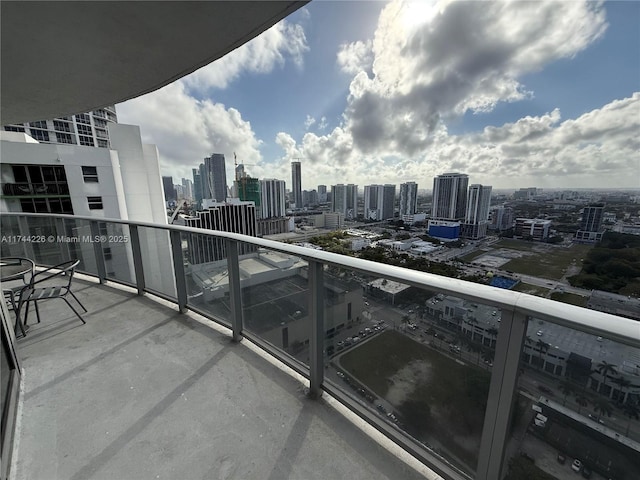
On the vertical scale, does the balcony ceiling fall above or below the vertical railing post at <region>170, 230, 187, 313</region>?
above

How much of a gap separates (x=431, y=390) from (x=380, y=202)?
170ft

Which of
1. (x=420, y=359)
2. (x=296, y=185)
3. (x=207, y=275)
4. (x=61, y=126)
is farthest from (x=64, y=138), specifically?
(x=420, y=359)

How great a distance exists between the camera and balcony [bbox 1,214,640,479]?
1050mm

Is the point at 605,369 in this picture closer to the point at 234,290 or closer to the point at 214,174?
the point at 234,290

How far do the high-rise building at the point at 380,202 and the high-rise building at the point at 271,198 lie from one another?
62.0 ft

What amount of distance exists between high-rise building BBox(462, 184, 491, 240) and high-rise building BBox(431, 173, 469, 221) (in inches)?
47.4

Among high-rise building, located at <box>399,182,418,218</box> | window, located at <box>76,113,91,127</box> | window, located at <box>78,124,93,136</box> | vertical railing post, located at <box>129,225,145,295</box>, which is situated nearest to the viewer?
vertical railing post, located at <box>129,225,145,295</box>

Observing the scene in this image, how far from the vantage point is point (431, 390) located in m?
1.45

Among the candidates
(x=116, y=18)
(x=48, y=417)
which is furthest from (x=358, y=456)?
(x=116, y=18)

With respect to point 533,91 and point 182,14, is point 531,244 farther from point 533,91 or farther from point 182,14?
point 182,14

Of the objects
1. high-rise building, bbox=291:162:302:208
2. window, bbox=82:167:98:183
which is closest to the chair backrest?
window, bbox=82:167:98:183

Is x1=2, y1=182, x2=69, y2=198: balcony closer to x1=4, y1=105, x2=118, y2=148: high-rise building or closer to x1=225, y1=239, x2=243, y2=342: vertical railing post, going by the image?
x1=225, y1=239, x2=243, y2=342: vertical railing post

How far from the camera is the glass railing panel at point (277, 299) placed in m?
2.05

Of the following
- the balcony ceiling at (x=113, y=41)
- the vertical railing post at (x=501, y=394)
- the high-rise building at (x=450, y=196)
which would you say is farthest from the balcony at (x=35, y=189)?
the high-rise building at (x=450, y=196)
